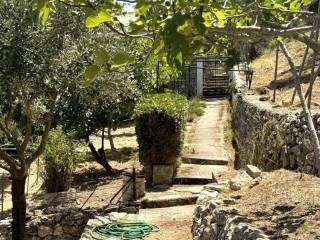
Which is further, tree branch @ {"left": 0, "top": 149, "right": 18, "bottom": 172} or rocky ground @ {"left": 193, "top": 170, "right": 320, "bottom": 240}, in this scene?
tree branch @ {"left": 0, "top": 149, "right": 18, "bottom": 172}

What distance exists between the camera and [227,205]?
6.32 metres

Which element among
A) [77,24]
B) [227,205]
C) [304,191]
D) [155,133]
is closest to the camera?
[304,191]

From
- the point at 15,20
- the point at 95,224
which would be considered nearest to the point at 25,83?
the point at 15,20

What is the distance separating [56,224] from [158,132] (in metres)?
2.93

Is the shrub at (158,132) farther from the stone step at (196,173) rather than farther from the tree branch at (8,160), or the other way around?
the tree branch at (8,160)

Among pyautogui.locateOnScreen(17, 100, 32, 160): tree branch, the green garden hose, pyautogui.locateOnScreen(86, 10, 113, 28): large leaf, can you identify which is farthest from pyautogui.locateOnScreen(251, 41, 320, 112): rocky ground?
pyautogui.locateOnScreen(86, 10, 113, 28): large leaf

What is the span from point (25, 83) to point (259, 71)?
1247 centimetres

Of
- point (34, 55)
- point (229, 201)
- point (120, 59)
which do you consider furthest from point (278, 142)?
point (120, 59)

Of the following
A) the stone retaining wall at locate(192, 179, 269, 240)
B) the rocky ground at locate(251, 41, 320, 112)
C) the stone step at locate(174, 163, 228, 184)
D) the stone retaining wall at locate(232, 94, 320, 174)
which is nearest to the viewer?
the stone retaining wall at locate(192, 179, 269, 240)

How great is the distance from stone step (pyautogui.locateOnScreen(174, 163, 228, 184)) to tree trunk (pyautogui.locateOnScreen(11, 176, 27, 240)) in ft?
11.8

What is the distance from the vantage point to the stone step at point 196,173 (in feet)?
→ 38.0

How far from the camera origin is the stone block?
1180cm

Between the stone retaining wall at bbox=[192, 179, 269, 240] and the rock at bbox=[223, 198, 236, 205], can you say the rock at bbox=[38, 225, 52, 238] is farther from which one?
the rock at bbox=[223, 198, 236, 205]

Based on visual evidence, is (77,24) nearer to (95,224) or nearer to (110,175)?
(95,224)
